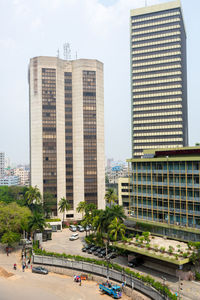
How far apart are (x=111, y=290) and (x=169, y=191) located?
93.9 ft

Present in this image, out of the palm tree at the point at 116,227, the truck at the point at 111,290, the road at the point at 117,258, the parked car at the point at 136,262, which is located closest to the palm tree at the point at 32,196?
the road at the point at 117,258

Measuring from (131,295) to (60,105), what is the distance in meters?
91.6

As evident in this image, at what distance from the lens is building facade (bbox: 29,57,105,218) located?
124 meters

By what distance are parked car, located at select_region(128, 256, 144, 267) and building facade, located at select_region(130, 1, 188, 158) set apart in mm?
80826

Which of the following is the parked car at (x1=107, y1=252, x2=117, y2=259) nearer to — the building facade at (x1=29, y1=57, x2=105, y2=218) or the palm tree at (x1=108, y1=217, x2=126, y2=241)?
the palm tree at (x1=108, y1=217, x2=126, y2=241)

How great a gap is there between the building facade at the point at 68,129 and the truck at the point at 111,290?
226 ft

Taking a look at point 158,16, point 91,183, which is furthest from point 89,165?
point 158,16

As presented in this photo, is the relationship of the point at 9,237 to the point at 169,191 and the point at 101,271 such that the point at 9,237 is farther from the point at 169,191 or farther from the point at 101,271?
the point at 169,191

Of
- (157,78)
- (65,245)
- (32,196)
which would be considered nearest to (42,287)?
(65,245)

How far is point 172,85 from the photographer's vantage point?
142m

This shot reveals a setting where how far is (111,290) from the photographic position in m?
55.3

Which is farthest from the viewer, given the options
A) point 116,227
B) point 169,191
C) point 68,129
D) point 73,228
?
point 68,129

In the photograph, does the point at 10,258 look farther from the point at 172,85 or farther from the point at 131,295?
the point at 172,85

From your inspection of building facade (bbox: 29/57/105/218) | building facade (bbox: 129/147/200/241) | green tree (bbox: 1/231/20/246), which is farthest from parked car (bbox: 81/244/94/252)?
building facade (bbox: 29/57/105/218)
